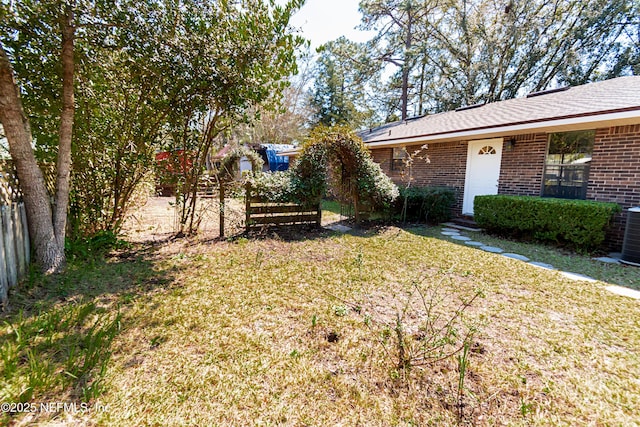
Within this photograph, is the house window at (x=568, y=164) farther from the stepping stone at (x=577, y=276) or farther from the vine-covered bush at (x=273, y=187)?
the vine-covered bush at (x=273, y=187)

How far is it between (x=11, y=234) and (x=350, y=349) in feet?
12.0

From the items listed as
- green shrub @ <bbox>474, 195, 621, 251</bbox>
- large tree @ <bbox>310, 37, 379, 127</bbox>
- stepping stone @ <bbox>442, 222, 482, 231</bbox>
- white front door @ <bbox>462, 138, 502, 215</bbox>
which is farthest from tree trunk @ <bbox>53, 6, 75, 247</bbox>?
large tree @ <bbox>310, 37, 379, 127</bbox>

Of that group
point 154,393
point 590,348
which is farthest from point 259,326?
point 590,348

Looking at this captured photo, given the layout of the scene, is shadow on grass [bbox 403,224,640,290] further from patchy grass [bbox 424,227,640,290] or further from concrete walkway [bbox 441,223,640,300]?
concrete walkway [bbox 441,223,640,300]

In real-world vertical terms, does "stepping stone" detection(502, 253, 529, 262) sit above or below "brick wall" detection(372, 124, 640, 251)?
below

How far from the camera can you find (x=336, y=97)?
82.3ft

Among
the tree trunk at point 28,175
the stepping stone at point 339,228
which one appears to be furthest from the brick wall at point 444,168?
Result: the tree trunk at point 28,175

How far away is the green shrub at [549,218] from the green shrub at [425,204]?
113 centimetres

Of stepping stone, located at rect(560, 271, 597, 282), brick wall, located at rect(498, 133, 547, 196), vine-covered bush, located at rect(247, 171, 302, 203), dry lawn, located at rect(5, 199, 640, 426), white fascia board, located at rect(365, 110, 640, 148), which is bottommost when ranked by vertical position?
dry lawn, located at rect(5, 199, 640, 426)

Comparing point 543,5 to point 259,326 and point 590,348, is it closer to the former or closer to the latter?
point 590,348

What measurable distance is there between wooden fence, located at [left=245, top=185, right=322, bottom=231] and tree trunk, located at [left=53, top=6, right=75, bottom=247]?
299 cm

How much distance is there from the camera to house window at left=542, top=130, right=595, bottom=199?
6406mm

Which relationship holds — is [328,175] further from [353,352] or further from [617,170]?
[617,170]

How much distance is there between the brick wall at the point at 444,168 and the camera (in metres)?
9.03
